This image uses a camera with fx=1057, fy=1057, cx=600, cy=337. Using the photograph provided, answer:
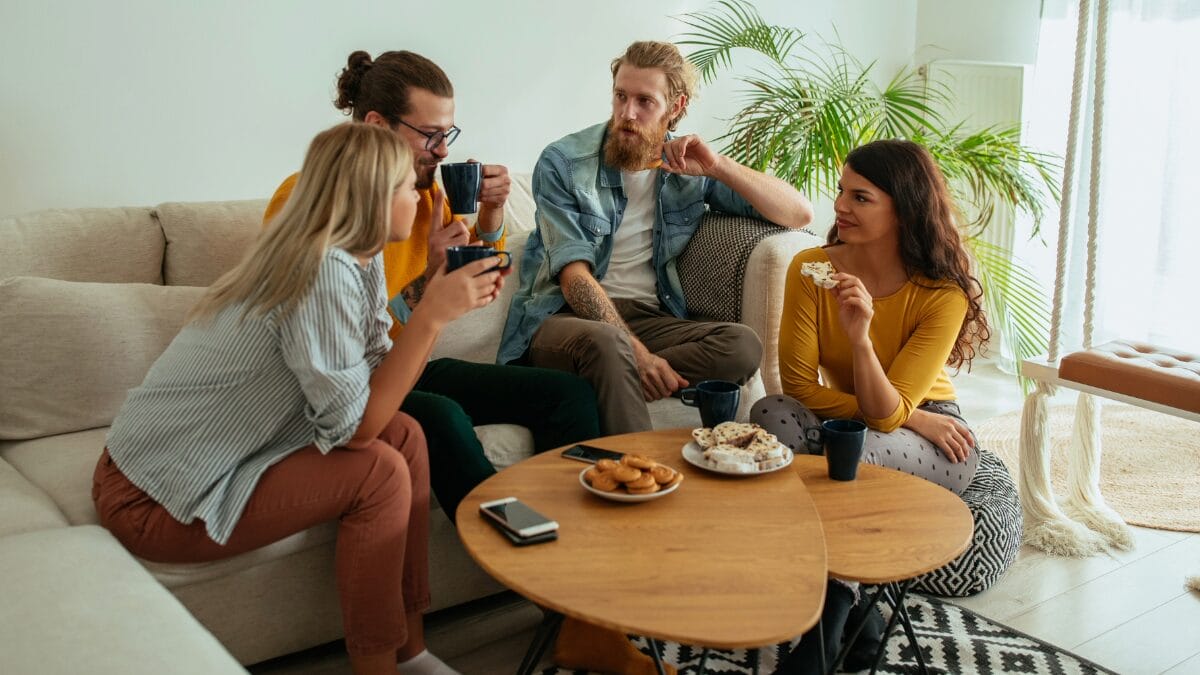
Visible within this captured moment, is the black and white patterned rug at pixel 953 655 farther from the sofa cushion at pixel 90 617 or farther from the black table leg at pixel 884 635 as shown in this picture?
the sofa cushion at pixel 90 617

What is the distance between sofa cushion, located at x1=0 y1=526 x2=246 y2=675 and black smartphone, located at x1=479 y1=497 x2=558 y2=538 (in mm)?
424

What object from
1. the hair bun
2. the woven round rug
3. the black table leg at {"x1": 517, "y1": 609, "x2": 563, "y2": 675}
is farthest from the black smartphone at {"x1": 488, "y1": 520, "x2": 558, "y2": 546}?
the woven round rug

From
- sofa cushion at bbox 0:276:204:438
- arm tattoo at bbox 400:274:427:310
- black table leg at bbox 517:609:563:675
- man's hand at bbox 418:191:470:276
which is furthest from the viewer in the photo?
arm tattoo at bbox 400:274:427:310

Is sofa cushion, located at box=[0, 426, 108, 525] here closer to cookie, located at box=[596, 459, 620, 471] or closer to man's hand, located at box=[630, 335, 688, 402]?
cookie, located at box=[596, 459, 620, 471]

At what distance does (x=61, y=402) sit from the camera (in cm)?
218

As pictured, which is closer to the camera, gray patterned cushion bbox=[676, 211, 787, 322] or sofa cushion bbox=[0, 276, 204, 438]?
sofa cushion bbox=[0, 276, 204, 438]

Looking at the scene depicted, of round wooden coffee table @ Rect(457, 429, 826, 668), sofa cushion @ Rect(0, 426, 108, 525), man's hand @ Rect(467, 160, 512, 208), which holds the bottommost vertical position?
sofa cushion @ Rect(0, 426, 108, 525)

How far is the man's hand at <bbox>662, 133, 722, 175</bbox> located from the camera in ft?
8.75

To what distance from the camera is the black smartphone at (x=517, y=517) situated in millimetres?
1522

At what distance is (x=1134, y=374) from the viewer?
239cm

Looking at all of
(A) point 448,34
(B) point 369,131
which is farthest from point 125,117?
(B) point 369,131

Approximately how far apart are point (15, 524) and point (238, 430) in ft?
1.34

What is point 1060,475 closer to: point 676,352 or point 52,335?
point 676,352

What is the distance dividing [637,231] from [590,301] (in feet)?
1.09
